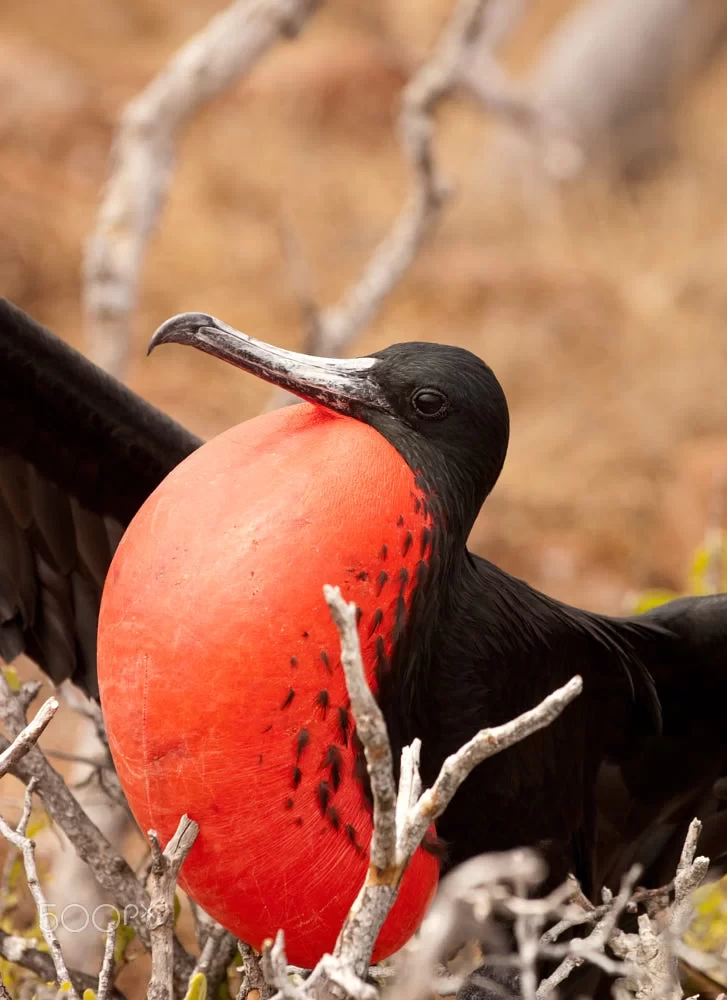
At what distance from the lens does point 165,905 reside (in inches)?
50.1

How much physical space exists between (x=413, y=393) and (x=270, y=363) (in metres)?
0.16

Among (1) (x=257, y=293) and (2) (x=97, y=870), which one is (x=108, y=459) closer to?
(2) (x=97, y=870)

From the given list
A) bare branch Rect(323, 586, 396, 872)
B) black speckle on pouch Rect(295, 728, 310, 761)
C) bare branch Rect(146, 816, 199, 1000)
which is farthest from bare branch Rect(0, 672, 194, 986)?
bare branch Rect(323, 586, 396, 872)

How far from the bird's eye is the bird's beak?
0.18 feet

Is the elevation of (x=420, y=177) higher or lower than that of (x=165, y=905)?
higher

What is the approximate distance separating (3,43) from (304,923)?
8.14m

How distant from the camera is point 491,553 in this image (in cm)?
497

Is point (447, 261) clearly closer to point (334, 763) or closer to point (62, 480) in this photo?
point (62, 480)

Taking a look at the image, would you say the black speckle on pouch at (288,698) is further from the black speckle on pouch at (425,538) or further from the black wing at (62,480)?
the black wing at (62,480)

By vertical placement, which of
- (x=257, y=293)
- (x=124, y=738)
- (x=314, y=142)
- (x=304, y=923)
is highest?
(x=314, y=142)

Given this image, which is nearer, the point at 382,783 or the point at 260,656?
the point at 382,783

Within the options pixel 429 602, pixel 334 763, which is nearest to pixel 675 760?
pixel 429 602

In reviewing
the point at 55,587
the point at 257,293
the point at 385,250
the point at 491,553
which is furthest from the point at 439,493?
the point at 257,293

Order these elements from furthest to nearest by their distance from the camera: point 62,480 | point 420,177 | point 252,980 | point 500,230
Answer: point 500,230, point 420,177, point 62,480, point 252,980
